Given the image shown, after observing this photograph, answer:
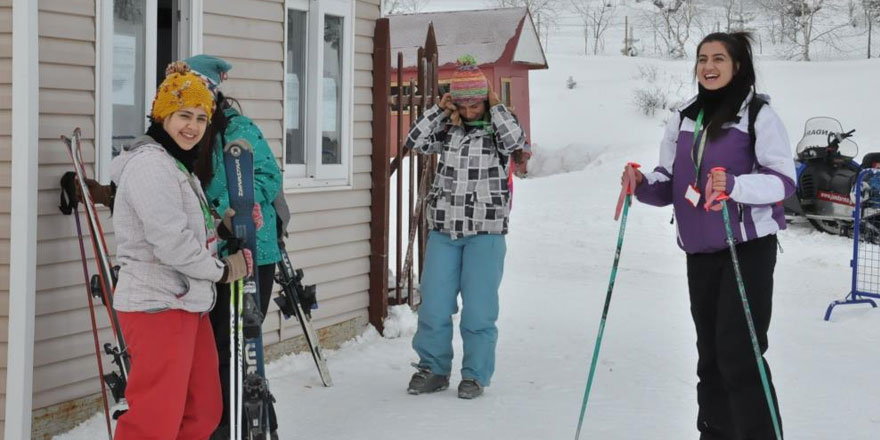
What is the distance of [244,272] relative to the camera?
416 centimetres

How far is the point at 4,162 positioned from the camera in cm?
462

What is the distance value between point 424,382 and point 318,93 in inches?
82.1

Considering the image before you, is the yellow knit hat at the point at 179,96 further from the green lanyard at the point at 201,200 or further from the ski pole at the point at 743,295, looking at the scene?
the ski pole at the point at 743,295

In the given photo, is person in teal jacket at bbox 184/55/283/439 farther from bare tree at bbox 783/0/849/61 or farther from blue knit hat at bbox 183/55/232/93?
bare tree at bbox 783/0/849/61

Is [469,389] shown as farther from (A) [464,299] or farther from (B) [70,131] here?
(B) [70,131]

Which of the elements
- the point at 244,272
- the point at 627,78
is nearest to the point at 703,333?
the point at 244,272

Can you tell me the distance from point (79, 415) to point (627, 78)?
29.9 m

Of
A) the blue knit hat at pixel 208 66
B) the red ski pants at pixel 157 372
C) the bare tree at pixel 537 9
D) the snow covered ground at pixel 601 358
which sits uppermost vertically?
the bare tree at pixel 537 9

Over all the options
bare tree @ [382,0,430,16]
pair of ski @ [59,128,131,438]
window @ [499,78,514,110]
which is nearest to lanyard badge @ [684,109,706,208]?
pair of ski @ [59,128,131,438]

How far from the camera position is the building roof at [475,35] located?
25.0 metres

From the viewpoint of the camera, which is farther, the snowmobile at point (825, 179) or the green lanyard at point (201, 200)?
the snowmobile at point (825, 179)

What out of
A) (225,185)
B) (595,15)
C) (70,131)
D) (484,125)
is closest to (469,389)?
(484,125)

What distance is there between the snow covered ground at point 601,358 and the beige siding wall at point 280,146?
381 mm

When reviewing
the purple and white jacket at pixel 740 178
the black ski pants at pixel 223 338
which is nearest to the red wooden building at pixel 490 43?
the purple and white jacket at pixel 740 178
